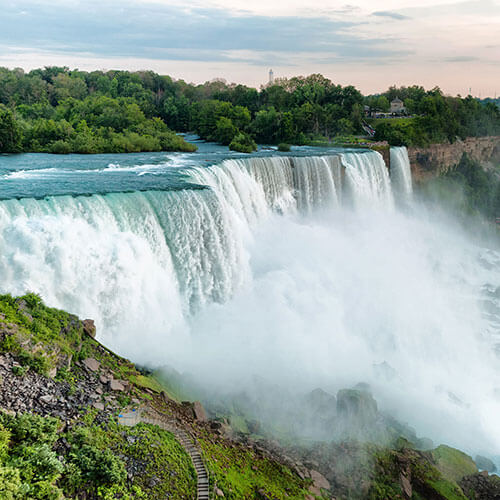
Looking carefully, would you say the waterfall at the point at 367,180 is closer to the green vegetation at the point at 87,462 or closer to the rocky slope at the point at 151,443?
the rocky slope at the point at 151,443

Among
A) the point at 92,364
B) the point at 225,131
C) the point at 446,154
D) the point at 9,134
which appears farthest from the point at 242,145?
the point at 92,364

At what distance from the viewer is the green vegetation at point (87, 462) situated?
22.9 ft

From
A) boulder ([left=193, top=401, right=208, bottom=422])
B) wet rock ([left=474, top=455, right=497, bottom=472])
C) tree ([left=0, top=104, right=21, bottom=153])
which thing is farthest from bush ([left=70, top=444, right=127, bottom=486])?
tree ([left=0, top=104, right=21, bottom=153])

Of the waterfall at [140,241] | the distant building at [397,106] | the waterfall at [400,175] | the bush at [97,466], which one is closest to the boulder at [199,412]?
the bush at [97,466]

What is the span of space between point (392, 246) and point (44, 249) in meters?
18.6

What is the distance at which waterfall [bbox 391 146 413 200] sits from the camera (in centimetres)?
3472

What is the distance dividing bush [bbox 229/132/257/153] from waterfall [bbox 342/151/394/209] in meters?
8.18

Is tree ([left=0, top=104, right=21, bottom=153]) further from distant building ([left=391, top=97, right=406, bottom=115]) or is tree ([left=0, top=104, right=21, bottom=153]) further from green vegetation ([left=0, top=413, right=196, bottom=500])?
distant building ([left=391, top=97, right=406, bottom=115])

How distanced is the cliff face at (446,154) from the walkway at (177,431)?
105ft

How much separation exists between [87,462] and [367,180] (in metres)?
25.6

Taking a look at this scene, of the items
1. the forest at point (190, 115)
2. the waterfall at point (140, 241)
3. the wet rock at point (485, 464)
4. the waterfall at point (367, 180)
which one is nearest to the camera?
the wet rock at point (485, 464)

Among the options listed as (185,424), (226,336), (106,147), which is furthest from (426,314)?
(106,147)

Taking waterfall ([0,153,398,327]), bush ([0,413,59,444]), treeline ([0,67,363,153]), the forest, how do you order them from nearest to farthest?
bush ([0,413,59,444]), waterfall ([0,153,398,327]), treeline ([0,67,363,153]), the forest

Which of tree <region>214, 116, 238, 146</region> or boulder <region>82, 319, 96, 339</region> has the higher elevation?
tree <region>214, 116, 238, 146</region>
